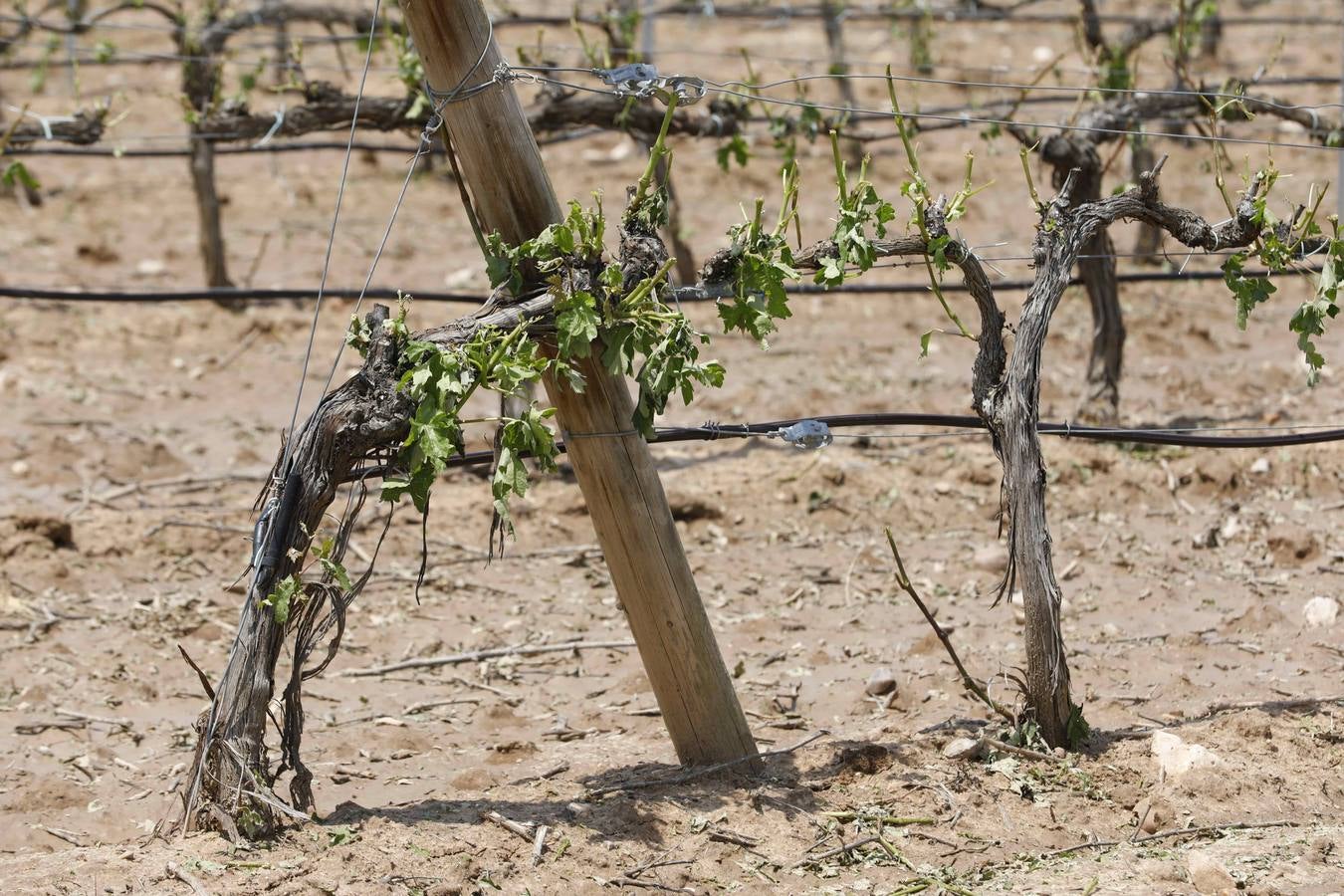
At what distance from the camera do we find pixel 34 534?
5754mm

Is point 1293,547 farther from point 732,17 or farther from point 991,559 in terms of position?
point 732,17

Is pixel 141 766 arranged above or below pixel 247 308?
below

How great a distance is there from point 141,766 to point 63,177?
840 cm

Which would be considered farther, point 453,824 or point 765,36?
point 765,36

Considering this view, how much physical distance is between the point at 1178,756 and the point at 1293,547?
2.16m

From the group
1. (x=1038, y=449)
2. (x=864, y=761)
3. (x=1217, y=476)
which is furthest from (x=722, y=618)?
(x=1217, y=476)

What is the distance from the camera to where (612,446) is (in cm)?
354

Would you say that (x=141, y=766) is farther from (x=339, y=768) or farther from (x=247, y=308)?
(x=247, y=308)

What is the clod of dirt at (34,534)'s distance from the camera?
570cm

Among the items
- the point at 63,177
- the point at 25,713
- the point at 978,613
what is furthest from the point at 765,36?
the point at 25,713

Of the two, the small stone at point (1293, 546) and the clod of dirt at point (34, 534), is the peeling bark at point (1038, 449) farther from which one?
the clod of dirt at point (34, 534)

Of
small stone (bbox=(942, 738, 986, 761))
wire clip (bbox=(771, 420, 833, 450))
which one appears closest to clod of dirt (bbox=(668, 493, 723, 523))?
wire clip (bbox=(771, 420, 833, 450))

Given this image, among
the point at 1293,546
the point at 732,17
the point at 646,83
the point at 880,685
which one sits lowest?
the point at 880,685

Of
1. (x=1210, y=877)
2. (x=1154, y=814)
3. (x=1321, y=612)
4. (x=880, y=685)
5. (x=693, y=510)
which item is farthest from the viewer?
(x=693, y=510)
